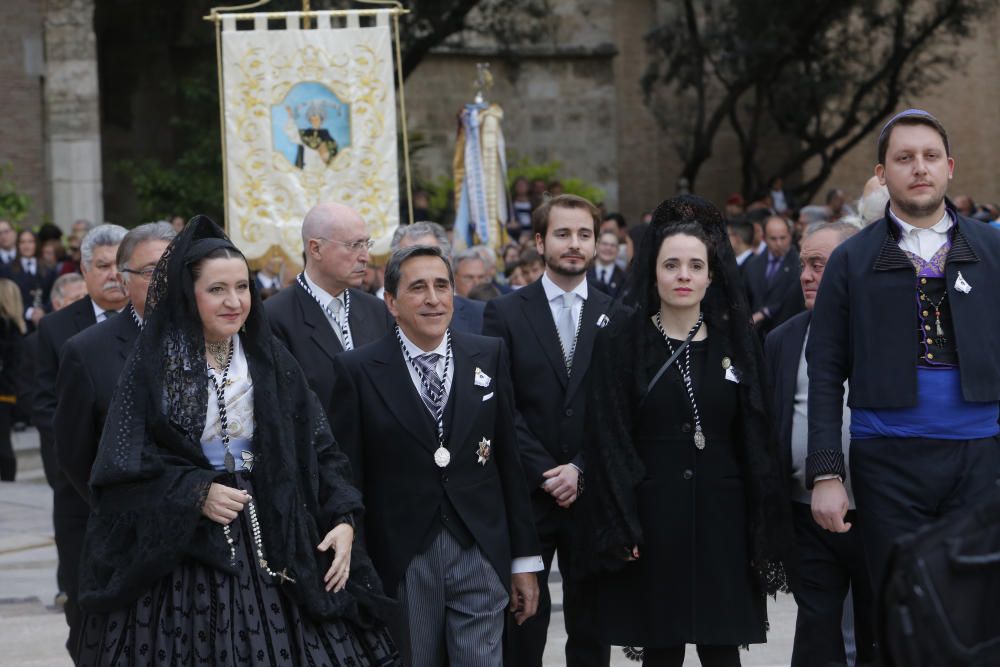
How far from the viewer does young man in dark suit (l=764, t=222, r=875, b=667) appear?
20.4ft

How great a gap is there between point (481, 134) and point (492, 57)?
1297 cm

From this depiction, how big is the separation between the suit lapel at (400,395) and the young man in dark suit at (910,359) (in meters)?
1.33

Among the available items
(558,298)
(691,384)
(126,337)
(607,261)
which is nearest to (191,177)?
(607,261)

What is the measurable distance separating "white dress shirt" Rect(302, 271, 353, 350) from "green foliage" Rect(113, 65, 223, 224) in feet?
53.6

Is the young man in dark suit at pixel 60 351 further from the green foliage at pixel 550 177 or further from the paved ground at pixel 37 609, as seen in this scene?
the green foliage at pixel 550 177

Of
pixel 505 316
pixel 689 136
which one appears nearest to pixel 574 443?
pixel 505 316

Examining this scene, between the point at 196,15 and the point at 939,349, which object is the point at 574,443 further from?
the point at 196,15

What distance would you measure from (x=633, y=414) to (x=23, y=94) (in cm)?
1931

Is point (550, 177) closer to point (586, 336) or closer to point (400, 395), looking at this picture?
point (586, 336)

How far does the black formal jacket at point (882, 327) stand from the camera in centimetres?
527

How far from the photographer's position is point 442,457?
5730 mm

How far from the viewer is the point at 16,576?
10.4 meters

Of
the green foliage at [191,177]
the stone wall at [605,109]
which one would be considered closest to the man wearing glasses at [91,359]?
the green foliage at [191,177]

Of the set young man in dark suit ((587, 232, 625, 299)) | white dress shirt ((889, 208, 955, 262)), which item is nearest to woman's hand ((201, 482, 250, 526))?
white dress shirt ((889, 208, 955, 262))
